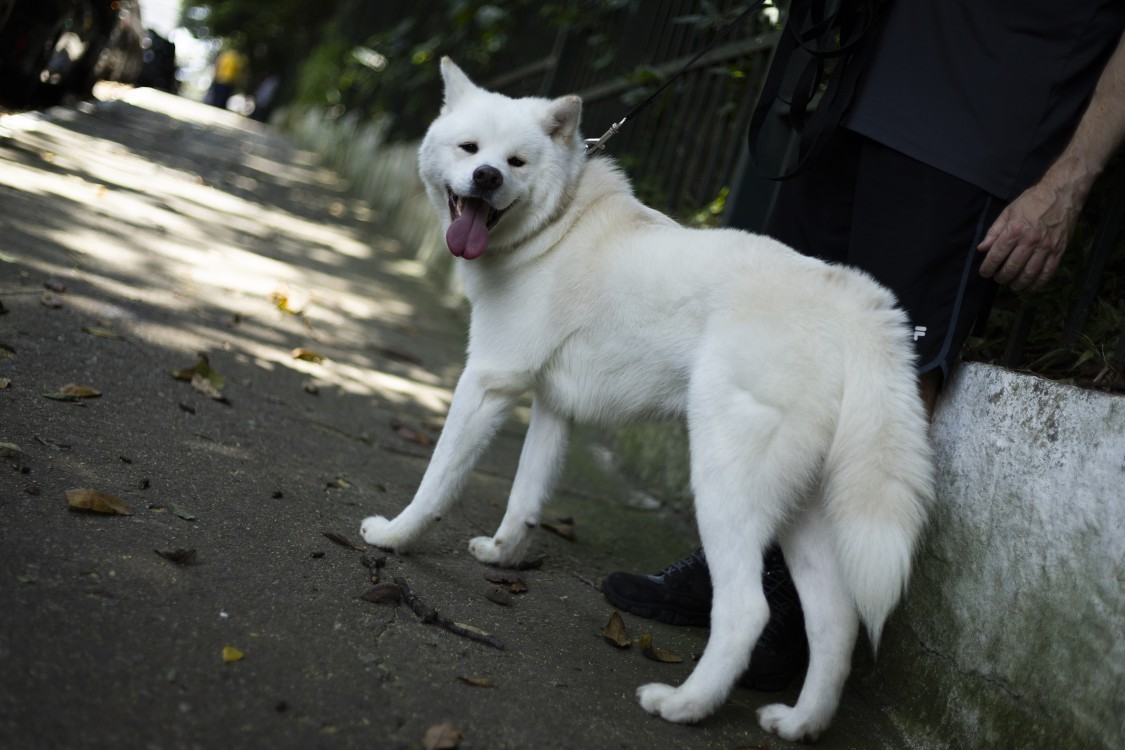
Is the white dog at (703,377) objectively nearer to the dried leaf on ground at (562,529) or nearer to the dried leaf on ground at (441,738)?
the dried leaf on ground at (562,529)

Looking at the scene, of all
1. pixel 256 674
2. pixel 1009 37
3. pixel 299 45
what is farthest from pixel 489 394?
pixel 299 45

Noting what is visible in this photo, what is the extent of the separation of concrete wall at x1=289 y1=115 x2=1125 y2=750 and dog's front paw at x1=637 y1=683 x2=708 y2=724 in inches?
23.4

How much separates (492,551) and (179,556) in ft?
3.19

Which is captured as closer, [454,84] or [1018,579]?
[1018,579]

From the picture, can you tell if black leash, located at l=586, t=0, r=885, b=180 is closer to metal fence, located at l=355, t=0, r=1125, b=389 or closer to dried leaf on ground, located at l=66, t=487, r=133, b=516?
metal fence, located at l=355, t=0, r=1125, b=389

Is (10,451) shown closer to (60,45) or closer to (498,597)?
(498,597)

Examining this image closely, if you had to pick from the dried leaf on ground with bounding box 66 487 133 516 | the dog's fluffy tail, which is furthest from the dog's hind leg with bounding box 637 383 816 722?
the dried leaf on ground with bounding box 66 487 133 516

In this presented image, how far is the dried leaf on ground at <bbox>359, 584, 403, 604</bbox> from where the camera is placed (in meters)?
2.17

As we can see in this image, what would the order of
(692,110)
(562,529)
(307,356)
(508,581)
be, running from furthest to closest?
(692,110), (307,356), (562,529), (508,581)

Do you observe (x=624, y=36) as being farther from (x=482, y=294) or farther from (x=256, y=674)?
(x=256, y=674)

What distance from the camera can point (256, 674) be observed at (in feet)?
5.57

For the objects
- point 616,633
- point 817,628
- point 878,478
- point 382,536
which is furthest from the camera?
point 382,536

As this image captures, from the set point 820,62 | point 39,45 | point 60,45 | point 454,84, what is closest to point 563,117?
point 454,84

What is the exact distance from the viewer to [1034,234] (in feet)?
7.09
